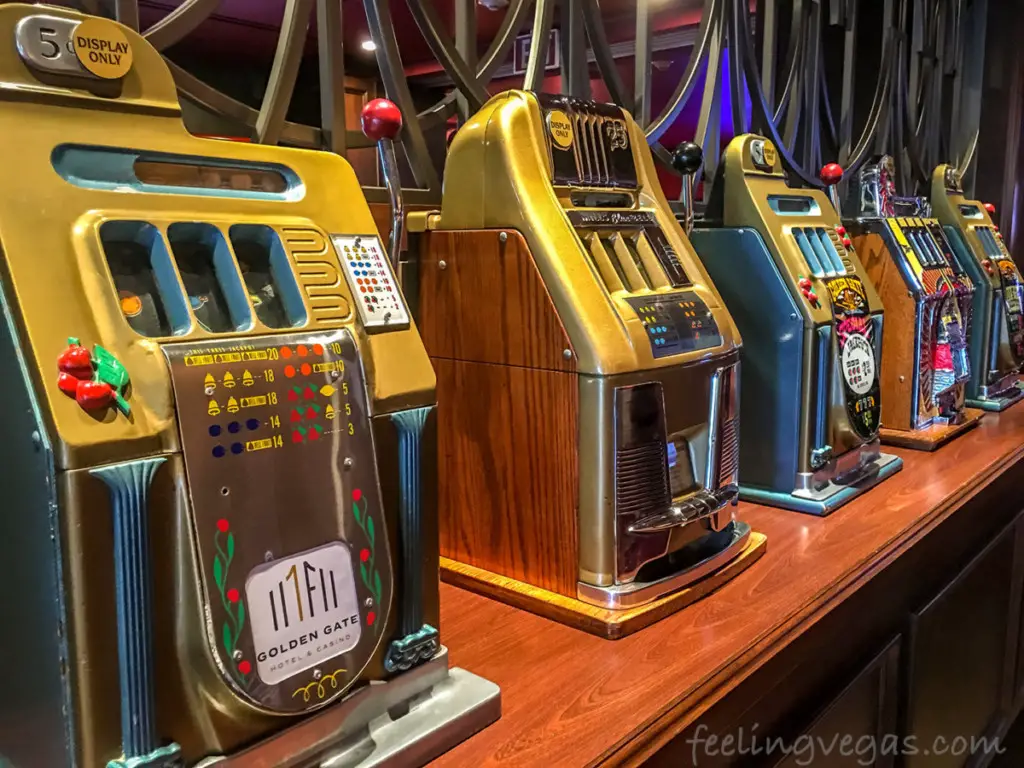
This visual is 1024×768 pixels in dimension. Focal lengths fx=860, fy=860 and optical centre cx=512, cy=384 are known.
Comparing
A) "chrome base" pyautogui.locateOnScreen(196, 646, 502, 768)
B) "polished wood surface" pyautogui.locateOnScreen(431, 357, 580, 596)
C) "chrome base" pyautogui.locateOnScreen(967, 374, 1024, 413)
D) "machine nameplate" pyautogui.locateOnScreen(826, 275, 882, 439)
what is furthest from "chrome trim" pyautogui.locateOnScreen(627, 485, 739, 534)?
"chrome base" pyautogui.locateOnScreen(967, 374, 1024, 413)

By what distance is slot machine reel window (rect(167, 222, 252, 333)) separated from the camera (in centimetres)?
90

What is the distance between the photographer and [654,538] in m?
1.36

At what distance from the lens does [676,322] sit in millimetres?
1408

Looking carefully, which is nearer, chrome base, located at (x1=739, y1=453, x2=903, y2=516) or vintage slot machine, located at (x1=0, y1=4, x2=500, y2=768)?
vintage slot machine, located at (x1=0, y1=4, x2=500, y2=768)

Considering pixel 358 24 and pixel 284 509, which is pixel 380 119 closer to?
pixel 284 509

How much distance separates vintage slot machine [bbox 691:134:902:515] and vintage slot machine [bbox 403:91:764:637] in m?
0.39

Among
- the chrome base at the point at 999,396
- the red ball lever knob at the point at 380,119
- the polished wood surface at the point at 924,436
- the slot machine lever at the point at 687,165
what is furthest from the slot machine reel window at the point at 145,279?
the chrome base at the point at 999,396

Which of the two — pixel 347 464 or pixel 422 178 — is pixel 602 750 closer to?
pixel 347 464

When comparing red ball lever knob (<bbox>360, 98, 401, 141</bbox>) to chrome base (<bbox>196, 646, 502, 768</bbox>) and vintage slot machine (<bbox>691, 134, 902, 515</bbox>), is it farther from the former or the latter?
vintage slot machine (<bbox>691, 134, 902, 515</bbox>)

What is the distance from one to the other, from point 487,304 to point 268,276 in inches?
19.7

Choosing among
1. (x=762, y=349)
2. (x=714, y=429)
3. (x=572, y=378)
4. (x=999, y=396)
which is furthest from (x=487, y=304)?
(x=999, y=396)

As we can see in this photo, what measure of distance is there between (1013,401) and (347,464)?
2.80 meters

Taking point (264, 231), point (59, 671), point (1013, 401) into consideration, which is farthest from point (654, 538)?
point (1013, 401)

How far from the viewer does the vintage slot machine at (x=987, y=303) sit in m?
2.88
